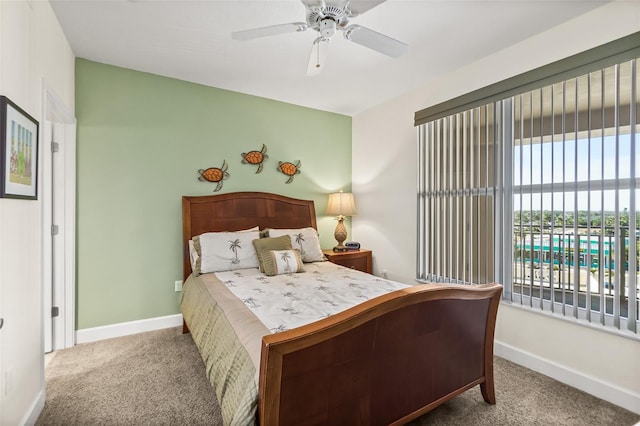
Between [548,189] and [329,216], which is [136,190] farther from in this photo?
[548,189]

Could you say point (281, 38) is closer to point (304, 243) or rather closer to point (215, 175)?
point (215, 175)

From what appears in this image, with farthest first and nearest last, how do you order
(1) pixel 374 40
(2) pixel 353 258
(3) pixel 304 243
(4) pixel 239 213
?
1. (2) pixel 353 258
2. (4) pixel 239 213
3. (3) pixel 304 243
4. (1) pixel 374 40

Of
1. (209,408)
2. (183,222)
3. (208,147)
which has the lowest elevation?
(209,408)

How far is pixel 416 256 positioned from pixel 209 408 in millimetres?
2451

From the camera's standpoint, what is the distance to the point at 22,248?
167 cm

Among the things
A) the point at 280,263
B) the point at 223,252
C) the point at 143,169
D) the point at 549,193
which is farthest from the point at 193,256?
the point at 549,193

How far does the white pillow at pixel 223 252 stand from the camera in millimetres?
2871

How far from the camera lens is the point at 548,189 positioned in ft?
7.67

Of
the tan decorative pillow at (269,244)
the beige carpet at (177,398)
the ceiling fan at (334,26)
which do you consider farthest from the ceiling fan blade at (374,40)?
the beige carpet at (177,398)

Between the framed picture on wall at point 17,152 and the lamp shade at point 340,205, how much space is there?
113 inches

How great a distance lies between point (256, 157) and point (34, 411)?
277 cm

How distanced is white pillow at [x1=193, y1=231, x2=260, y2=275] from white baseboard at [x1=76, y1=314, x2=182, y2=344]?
75 centimetres

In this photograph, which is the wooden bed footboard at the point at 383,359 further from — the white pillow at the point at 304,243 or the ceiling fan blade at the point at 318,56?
the white pillow at the point at 304,243

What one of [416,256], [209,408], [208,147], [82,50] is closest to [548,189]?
[416,256]
